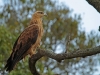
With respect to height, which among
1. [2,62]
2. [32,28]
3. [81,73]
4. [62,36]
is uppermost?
[32,28]

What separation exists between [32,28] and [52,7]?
15851 mm

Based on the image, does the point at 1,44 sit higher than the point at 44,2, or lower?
higher

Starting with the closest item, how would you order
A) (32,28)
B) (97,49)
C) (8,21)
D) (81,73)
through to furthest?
(97,49), (32,28), (8,21), (81,73)

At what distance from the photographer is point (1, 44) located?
12.4m

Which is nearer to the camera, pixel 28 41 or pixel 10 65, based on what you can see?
pixel 10 65

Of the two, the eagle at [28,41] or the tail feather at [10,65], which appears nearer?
the tail feather at [10,65]

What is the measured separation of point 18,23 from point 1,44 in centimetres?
926

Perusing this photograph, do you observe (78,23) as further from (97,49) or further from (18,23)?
(97,49)

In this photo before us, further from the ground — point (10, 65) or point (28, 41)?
point (10, 65)

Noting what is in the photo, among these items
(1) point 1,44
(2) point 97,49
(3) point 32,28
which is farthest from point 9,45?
(2) point 97,49

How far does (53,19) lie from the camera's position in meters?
23.4

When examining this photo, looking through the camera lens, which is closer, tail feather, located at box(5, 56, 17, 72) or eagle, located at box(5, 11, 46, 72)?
tail feather, located at box(5, 56, 17, 72)

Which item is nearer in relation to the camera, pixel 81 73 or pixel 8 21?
pixel 8 21

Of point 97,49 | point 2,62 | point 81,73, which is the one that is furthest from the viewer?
point 81,73
